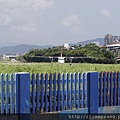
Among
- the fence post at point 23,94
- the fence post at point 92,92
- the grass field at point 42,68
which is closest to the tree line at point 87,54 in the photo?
the grass field at point 42,68

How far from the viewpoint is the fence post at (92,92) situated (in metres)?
8.11

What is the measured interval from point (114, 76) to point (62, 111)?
1.92 m

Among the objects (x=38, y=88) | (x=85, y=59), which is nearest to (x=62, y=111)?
(x=38, y=88)

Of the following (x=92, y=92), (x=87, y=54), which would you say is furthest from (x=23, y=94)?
(x=87, y=54)

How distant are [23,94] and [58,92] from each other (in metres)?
1.01

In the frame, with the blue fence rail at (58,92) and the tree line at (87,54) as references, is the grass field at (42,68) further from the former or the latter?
the tree line at (87,54)

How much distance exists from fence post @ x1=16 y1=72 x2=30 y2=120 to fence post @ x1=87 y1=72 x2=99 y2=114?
67.5 inches

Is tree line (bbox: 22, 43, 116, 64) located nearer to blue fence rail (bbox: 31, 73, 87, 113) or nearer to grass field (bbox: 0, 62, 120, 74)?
grass field (bbox: 0, 62, 120, 74)

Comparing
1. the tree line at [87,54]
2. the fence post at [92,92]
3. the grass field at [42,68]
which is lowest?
the fence post at [92,92]

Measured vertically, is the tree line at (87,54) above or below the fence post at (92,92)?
above

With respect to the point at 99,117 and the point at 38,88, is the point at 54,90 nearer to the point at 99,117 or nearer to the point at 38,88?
the point at 38,88

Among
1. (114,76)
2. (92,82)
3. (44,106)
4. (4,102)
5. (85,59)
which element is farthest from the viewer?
(85,59)

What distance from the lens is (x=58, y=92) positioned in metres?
7.77

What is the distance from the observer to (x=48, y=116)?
25.2 ft
